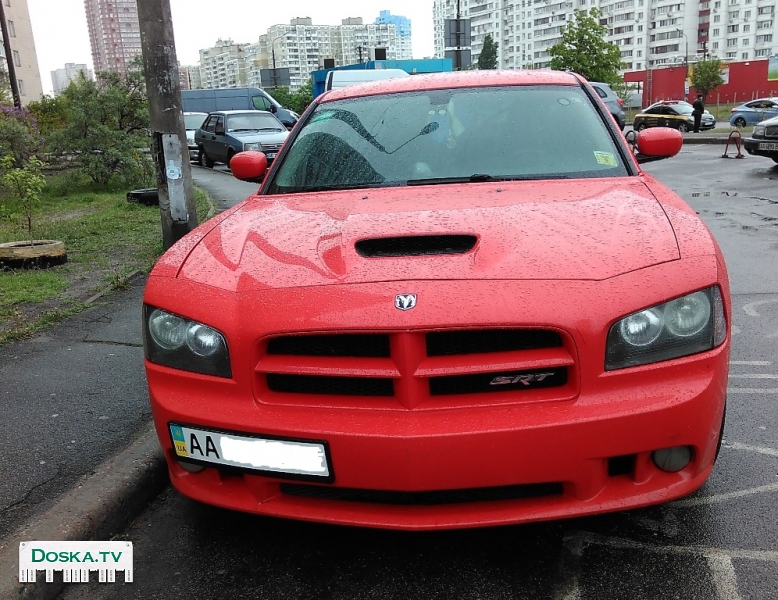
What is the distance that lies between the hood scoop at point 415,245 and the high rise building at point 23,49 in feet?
206

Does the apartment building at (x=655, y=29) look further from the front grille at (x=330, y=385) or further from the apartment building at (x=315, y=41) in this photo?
the front grille at (x=330, y=385)

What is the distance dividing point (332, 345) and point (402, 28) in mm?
161842

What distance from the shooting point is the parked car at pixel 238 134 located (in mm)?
18391

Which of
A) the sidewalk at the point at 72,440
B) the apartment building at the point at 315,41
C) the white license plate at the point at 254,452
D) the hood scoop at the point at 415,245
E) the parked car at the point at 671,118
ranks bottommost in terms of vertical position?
the parked car at the point at 671,118

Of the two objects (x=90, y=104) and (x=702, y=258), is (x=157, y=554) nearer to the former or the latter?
(x=702, y=258)

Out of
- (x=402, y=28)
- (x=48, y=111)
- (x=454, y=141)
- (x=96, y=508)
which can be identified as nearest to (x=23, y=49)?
(x=48, y=111)

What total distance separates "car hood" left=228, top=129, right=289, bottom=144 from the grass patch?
488 cm

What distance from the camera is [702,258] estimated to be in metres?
2.25

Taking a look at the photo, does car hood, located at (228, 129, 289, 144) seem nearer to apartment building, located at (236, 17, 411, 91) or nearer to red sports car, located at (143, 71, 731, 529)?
red sports car, located at (143, 71, 731, 529)

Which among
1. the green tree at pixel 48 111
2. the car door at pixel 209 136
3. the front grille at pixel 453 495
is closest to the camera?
the front grille at pixel 453 495

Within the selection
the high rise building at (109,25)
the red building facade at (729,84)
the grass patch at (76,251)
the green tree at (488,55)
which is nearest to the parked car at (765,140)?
→ the grass patch at (76,251)

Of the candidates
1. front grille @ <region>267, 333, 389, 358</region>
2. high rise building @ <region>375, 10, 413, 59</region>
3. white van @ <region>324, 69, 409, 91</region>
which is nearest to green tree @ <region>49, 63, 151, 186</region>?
white van @ <region>324, 69, 409, 91</region>

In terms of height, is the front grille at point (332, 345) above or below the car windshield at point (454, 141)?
below

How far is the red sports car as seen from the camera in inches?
80.0
